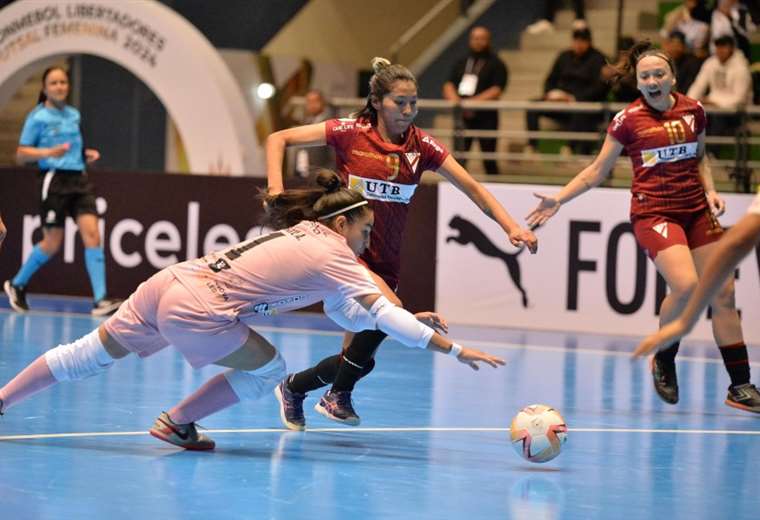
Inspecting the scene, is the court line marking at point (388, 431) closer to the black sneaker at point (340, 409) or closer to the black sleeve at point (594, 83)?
the black sneaker at point (340, 409)

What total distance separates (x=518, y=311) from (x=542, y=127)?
196 inches

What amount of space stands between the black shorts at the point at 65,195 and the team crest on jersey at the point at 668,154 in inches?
242

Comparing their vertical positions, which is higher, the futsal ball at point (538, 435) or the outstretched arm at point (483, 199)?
the outstretched arm at point (483, 199)

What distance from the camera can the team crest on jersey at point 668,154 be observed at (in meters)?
9.00

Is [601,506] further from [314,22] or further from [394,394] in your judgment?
[314,22]

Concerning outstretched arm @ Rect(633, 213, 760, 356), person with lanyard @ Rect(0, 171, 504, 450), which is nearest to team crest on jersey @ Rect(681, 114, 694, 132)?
person with lanyard @ Rect(0, 171, 504, 450)

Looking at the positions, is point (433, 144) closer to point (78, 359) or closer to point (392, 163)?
point (392, 163)

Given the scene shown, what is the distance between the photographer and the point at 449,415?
8.49 meters

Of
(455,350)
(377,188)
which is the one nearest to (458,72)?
(377,188)

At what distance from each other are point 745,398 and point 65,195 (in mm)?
6972

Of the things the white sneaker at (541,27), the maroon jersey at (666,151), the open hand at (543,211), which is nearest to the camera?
the open hand at (543,211)

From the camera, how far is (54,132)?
13336mm

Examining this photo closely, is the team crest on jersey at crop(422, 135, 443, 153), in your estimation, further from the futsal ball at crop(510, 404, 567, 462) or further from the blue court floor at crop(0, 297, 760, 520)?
the futsal ball at crop(510, 404, 567, 462)

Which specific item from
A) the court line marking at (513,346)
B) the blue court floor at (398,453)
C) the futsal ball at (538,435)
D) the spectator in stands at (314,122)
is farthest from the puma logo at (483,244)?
the futsal ball at (538,435)
